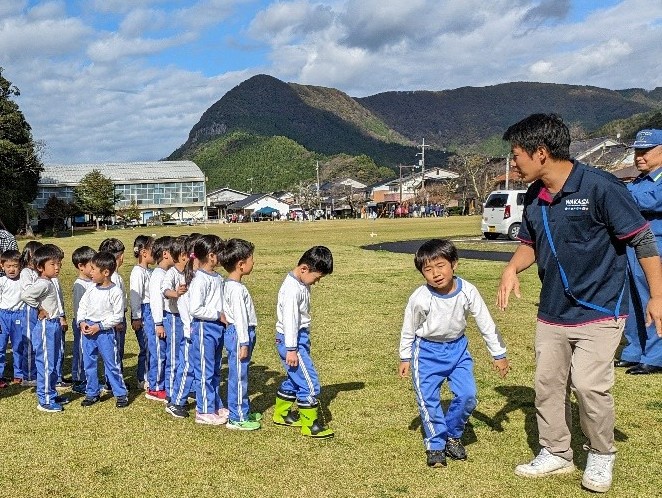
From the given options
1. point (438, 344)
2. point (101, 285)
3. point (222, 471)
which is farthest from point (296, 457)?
point (101, 285)

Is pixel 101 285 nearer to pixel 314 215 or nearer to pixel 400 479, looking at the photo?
pixel 400 479

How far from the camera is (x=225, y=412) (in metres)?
5.43

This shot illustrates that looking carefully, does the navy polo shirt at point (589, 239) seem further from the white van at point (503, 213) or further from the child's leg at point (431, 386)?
the white van at point (503, 213)

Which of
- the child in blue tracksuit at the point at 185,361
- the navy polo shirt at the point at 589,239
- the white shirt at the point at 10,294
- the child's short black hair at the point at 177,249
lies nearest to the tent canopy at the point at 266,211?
the white shirt at the point at 10,294

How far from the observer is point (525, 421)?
202 inches

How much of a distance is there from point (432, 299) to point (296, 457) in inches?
58.7

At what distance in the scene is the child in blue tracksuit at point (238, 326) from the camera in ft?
16.3

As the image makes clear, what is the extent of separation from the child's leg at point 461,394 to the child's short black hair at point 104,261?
3176 millimetres

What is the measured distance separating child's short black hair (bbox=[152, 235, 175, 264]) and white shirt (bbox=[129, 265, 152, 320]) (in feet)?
0.76

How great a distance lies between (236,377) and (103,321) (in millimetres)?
1479

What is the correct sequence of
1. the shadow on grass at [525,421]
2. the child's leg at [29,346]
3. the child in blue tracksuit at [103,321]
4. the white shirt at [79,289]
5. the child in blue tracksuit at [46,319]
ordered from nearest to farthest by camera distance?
1. the shadow on grass at [525,421]
2. the child in blue tracksuit at [103,321]
3. the child in blue tracksuit at [46,319]
4. the white shirt at [79,289]
5. the child's leg at [29,346]

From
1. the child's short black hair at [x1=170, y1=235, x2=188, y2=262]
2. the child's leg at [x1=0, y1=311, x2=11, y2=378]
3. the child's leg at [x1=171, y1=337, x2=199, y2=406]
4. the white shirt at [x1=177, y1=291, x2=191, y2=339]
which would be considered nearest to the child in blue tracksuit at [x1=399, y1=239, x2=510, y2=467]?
the child's leg at [x1=171, y1=337, x2=199, y2=406]

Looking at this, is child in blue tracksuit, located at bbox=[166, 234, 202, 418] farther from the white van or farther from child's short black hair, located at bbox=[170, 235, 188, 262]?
the white van

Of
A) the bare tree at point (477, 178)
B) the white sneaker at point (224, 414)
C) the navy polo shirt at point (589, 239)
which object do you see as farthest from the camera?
the bare tree at point (477, 178)
